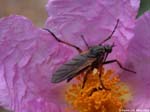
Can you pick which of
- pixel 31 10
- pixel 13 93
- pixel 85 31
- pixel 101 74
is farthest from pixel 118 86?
pixel 31 10

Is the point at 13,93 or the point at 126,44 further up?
the point at 126,44

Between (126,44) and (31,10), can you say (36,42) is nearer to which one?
(126,44)

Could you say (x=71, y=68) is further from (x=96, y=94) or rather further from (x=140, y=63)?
(x=140, y=63)

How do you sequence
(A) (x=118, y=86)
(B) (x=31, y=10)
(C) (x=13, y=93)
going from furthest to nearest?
(B) (x=31, y=10)
(A) (x=118, y=86)
(C) (x=13, y=93)

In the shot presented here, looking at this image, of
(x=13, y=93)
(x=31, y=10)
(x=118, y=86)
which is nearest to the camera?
(x=13, y=93)

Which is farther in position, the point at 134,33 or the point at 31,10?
the point at 31,10

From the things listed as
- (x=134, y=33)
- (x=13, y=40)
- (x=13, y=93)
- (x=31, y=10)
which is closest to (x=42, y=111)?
(x=13, y=93)

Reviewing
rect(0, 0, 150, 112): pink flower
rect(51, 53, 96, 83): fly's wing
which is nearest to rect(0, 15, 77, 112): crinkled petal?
rect(0, 0, 150, 112): pink flower
